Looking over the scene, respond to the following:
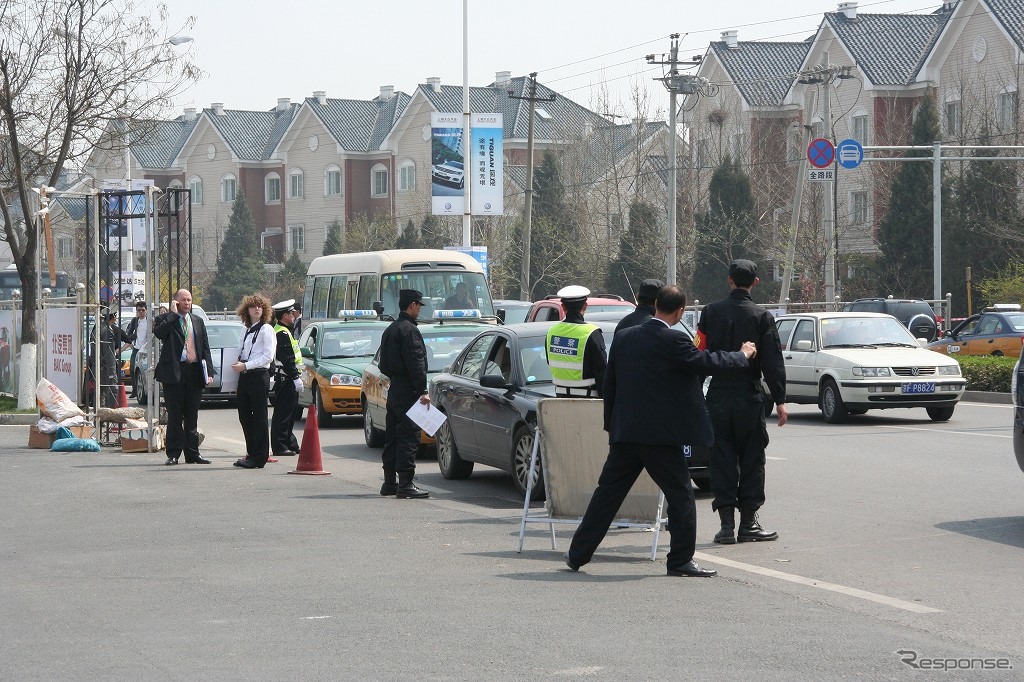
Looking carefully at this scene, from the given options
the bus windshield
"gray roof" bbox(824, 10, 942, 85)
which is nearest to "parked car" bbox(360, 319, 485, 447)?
the bus windshield

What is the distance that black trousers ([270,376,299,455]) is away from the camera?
1673cm

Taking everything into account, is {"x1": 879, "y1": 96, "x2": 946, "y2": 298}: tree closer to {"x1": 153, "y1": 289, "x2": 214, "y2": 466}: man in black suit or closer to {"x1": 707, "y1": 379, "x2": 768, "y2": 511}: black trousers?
{"x1": 153, "y1": 289, "x2": 214, "y2": 466}: man in black suit

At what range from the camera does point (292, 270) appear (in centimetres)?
7881

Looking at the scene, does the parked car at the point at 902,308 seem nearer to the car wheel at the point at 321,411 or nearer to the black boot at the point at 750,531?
the car wheel at the point at 321,411

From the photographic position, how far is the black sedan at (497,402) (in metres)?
12.4

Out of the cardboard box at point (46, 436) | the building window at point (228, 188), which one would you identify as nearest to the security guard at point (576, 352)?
the cardboard box at point (46, 436)

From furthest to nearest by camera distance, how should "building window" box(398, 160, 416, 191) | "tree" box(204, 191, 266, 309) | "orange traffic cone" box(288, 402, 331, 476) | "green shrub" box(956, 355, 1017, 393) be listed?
"tree" box(204, 191, 266, 309) → "building window" box(398, 160, 416, 191) → "green shrub" box(956, 355, 1017, 393) → "orange traffic cone" box(288, 402, 331, 476)

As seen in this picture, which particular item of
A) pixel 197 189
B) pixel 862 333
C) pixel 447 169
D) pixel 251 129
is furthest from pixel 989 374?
pixel 197 189

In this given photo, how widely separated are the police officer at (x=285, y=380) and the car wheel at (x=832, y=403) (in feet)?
25.5

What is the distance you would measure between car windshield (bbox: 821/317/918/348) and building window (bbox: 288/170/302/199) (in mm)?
67520

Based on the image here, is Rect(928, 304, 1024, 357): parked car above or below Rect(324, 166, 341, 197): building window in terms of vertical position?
below

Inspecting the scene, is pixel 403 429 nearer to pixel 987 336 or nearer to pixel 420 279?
pixel 420 279

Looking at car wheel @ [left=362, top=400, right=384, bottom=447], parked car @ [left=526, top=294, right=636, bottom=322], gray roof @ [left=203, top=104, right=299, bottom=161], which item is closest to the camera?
car wheel @ [left=362, top=400, right=384, bottom=447]

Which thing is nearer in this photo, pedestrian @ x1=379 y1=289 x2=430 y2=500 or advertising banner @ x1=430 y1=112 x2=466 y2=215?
pedestrian @ x1=379 y1=289 x2=430 y2=500
